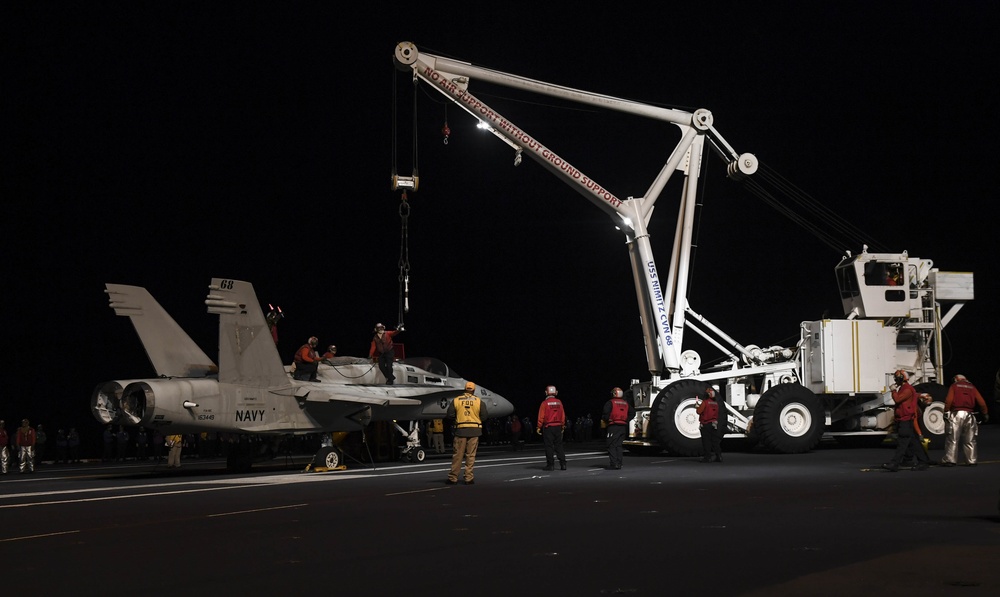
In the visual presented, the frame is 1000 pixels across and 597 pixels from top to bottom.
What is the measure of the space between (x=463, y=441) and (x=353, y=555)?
7381 mm

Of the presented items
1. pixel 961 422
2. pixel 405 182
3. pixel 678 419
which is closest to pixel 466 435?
pixel 678 419

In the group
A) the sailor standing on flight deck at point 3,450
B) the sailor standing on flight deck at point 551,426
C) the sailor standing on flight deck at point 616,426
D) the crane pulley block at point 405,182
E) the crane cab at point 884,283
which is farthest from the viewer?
the sailor standing on flight deck at point 3,450

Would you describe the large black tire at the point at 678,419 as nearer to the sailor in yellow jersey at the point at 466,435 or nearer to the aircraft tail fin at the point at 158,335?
the sailor in yellow jersey at the point at 466,435

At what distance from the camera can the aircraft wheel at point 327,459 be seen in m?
19.1

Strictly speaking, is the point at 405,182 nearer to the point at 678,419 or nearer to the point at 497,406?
the point at 497,406

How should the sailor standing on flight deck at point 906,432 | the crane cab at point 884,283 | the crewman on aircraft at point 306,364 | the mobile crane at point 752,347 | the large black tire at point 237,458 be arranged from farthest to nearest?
1. the crane cab at point 884,283
2. the mobile crane at point 752,347
3. the crewman on aircraft at point 306,364
4. the large black tire at point 237,458
5. the sailor standing on flight deck at point 906,432

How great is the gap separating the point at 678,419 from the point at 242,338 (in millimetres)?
9702

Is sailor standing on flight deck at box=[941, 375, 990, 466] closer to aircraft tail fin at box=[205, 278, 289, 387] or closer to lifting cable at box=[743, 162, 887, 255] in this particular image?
lifting cable at box=[743, 162, 887, 255]

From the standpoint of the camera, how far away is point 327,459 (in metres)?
19.2

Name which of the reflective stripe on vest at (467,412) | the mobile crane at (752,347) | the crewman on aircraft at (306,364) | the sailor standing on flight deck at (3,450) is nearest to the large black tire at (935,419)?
the mobile crane at (752,347)

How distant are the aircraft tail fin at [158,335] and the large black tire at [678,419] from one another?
32.6 ft

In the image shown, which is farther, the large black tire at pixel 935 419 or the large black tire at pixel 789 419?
the large black tire at pixel 935 419

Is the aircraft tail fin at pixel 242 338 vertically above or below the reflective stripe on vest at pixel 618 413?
above

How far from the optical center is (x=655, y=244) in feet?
160
